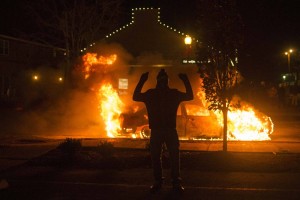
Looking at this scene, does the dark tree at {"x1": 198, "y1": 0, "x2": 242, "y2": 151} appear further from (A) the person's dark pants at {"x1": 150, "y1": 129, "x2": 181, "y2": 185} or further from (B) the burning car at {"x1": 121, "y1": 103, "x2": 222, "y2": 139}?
(B) the burning car at {"x1": 121, "y1": 103, "x2": 222, "y2": 139}

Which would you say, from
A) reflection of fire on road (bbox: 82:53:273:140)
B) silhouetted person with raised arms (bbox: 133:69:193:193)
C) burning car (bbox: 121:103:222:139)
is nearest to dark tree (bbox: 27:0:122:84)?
reflection of fire on road (bbox: 82:53:273:140)

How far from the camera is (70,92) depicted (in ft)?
94.3

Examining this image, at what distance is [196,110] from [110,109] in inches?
144

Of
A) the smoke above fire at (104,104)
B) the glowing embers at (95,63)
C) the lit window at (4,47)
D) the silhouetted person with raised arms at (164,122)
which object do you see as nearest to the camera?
the silhouetted person with raised arms at (164,122)

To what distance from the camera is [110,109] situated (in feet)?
65.1

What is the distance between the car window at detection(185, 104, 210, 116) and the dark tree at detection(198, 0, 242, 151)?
5.67 metres

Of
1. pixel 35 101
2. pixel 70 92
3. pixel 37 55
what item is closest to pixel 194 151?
pixel 70 92

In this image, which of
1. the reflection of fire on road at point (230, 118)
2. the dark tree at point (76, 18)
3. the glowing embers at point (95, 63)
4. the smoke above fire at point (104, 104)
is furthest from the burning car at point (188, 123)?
the dark tree at point (76, 18)

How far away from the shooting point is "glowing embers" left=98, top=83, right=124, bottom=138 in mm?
19016

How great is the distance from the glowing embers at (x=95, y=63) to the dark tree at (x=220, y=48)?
14.7 m

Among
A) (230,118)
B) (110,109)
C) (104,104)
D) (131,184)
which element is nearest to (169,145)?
(131,184)

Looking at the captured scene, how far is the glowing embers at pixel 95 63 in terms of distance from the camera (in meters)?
26.3

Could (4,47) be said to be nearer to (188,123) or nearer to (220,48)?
(188,123)

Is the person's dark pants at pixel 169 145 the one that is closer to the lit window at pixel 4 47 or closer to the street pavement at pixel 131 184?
the street pavement at pixel 131 184
